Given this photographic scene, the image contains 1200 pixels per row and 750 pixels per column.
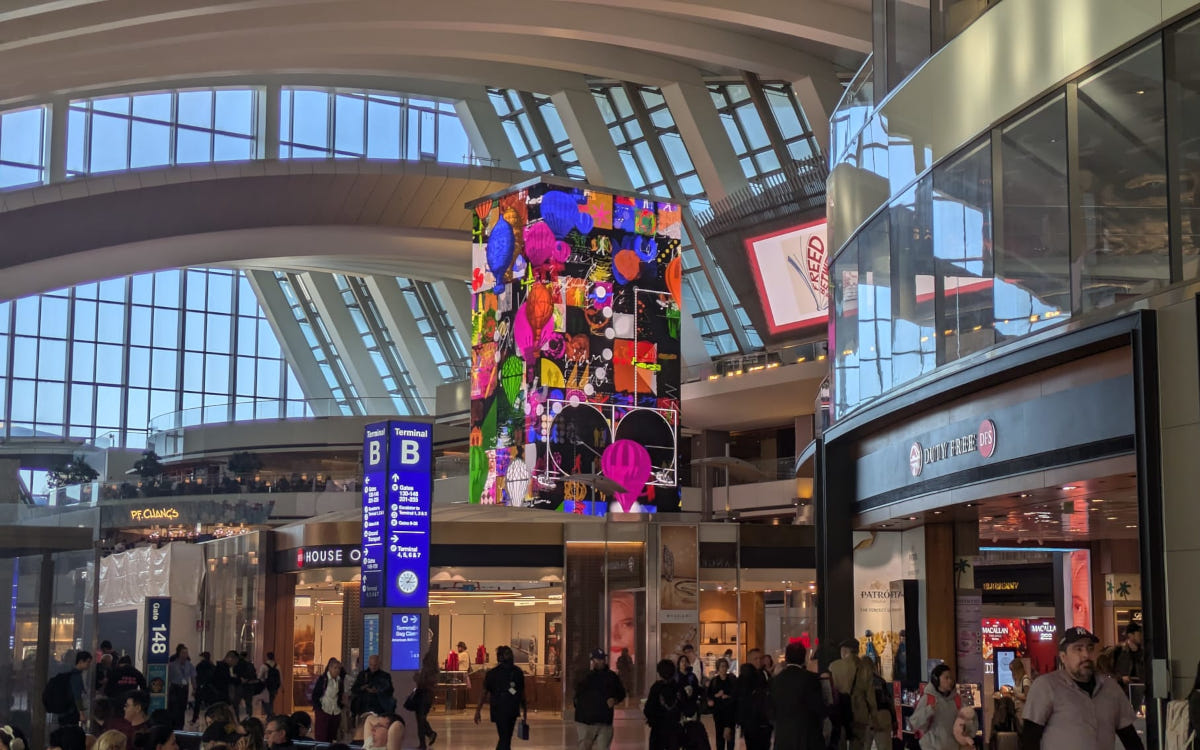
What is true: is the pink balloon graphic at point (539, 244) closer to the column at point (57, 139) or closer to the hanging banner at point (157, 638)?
the hanging banner at point (157, 638)

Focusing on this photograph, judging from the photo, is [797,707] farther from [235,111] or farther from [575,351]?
[235,111]

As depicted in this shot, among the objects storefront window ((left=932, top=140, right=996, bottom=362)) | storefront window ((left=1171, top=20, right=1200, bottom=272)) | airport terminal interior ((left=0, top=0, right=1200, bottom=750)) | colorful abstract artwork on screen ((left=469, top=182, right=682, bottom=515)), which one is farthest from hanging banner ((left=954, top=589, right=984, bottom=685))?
colorful abstract artwork on screen ((left=469, top=182, right=682, bottom=515))

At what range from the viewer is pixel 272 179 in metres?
39.7

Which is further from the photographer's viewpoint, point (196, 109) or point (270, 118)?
point (196, 109)

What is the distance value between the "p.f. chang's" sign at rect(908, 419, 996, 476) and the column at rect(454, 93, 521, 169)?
35.5 meters

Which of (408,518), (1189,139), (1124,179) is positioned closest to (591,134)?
(408,518)

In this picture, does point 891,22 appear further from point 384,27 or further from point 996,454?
point 384,27

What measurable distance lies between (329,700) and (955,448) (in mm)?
8682

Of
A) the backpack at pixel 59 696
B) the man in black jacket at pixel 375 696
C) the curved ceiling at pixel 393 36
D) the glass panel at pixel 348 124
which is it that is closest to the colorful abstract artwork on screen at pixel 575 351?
the curved ceiling at pixel 393 36

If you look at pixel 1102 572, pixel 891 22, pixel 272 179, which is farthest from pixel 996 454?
pixel 272 179

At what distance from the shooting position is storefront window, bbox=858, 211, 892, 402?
15.5 metres

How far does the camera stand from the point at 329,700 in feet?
59.0

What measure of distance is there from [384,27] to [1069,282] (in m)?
24.1

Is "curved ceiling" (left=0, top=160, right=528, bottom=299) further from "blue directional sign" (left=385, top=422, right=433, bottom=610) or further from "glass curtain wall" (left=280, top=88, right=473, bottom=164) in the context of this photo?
"blue directional sign" (left=385, top=422, right=433, bottom=610)
